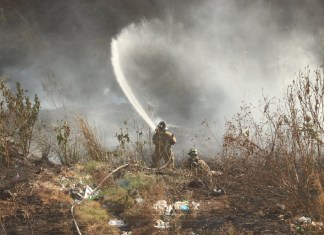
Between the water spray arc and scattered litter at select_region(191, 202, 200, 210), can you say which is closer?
scattered litter at select_region(191, 202, 200, 210)

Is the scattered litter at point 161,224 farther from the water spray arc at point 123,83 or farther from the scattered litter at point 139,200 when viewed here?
the water spray arc at point 123,83

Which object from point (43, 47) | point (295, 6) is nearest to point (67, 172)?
point (43, 47)

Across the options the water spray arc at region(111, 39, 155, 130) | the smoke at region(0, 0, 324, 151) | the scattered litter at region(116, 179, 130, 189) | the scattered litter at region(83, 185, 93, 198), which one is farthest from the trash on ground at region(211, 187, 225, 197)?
the smoke at region(0, 0, 324, 151)

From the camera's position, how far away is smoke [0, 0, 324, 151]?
18531 millimetres

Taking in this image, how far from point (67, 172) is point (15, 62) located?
1293cm

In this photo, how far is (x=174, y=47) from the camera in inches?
870

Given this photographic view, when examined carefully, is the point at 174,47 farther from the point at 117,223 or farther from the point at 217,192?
the point at 117,223

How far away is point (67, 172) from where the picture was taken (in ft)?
22.0

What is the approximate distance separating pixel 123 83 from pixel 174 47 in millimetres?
4386

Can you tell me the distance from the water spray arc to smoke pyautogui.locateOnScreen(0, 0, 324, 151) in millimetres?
277

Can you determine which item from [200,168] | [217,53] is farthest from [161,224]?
[217,53]

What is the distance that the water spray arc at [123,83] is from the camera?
1672 cm

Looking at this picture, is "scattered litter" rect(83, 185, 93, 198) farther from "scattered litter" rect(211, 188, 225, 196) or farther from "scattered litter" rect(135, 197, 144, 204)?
"scattered litter" rect(211, 188, 225, 196)

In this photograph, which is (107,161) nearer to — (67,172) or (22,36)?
(67,172)
